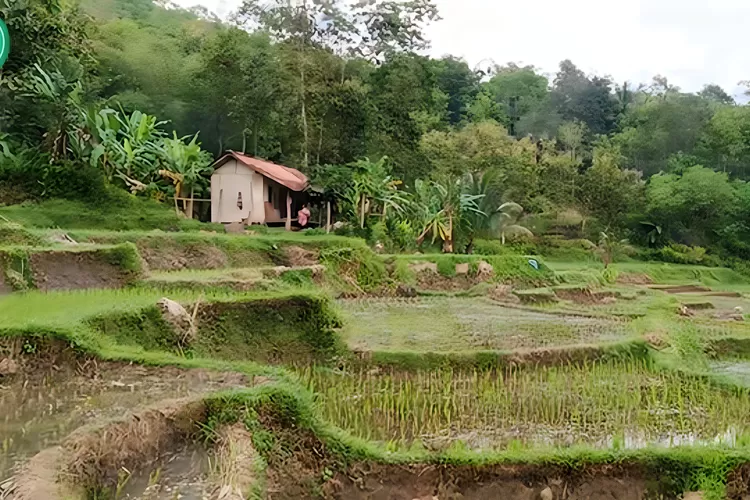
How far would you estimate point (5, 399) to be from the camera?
206 inches

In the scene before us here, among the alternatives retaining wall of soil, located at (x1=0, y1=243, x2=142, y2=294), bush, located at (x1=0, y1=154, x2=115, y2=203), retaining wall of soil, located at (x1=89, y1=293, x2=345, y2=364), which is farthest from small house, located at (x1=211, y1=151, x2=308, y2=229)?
retaining wall of soil, located at (x1=89, y1=293, x2=345, y2=364)

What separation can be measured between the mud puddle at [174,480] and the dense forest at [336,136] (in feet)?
44.2

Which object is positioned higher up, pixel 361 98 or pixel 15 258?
pixel 361 98

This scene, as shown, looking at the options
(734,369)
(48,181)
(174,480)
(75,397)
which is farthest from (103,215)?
(734,369)

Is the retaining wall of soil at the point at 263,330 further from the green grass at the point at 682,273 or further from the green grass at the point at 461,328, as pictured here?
the green grass at the point at 682,273

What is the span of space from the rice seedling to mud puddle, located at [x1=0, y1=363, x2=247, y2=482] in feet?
3.87

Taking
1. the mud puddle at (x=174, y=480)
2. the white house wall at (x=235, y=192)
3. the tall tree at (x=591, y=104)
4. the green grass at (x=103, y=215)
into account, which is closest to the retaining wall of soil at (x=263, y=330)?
the mud puddle at (x=174, y=480)

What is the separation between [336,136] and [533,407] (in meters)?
18.9

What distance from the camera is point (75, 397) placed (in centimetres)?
529

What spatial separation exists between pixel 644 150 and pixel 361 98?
23336mm

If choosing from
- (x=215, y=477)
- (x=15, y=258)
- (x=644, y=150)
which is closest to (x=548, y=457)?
(x=215, y=477)

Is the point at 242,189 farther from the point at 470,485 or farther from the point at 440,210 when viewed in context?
the point at 470,485

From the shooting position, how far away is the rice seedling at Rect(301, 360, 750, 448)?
5480 mm

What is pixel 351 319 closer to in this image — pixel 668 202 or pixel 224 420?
pixel 224 420
